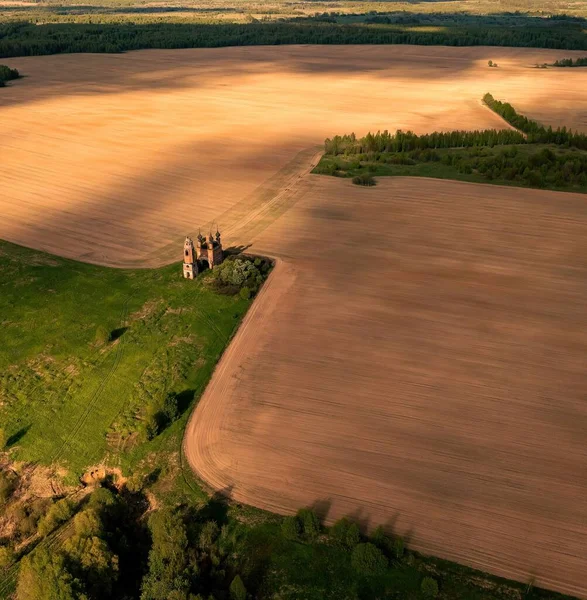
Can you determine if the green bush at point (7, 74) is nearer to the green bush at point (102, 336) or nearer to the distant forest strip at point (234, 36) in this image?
the distant forest strip at point (234, 36)

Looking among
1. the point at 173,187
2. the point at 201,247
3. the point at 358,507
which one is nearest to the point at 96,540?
the point at 358,507

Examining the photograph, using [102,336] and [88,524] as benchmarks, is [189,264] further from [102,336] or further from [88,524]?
[88,524]

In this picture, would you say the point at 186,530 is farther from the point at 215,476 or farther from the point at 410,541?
the point at 410,541

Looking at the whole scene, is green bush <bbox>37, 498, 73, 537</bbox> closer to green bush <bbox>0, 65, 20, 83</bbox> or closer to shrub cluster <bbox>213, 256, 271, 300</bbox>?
shrub cluster <bbox>213, 256, 271, 300</bbox>

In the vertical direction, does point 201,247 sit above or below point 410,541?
above

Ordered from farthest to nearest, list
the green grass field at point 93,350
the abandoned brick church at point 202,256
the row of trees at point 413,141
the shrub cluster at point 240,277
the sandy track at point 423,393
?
1. the row of trees at point 413,141
2. the abandoned brick church at point 202,256
3. the shrub cluster at point 240,277
4. the green grass field at point 93,350
5. the sandy track at point 423,393

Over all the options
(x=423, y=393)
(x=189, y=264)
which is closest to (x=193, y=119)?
(x=189, y=264)

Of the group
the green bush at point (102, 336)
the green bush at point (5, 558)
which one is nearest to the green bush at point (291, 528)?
the green bush at point (5, 558)
